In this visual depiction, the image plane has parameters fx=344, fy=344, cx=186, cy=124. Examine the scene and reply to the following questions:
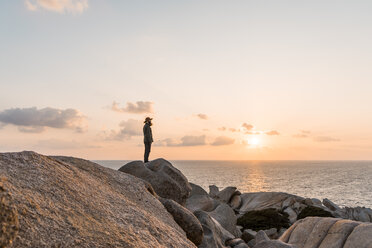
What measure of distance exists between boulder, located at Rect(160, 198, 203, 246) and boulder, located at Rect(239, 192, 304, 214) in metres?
29.4

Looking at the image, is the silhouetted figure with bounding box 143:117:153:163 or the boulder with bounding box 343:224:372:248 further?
the silhouetted figure with bounding box 143:117:153:163

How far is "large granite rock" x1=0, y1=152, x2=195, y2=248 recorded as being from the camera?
19.2 feet

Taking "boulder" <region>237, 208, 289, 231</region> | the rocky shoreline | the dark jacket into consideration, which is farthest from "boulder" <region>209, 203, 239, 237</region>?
"boulder" <region>237, 208, 289, 231</region>

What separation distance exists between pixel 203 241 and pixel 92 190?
454 centimetres

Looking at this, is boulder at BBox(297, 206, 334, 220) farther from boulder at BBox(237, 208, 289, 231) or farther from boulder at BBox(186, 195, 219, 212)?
boulder at BBox(186, 195, 219, 212)

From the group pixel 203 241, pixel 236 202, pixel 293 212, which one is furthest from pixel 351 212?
pixel 203 241

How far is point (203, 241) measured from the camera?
1120 centimetres

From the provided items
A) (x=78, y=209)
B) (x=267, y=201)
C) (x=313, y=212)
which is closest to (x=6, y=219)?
(x=78, y=209)

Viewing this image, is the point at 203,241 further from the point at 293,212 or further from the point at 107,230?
the point at 293,212

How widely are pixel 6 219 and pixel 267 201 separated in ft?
128

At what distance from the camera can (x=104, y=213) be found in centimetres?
748

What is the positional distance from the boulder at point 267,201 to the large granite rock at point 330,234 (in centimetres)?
2323

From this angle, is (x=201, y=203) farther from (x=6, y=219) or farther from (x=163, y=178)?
(x=6, y=219)

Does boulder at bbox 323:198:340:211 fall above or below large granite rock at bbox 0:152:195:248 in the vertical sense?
below
